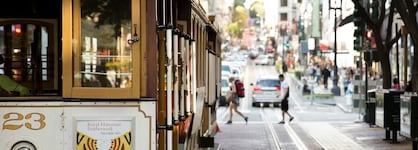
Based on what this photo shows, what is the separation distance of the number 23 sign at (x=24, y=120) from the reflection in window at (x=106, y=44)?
1.54 feet

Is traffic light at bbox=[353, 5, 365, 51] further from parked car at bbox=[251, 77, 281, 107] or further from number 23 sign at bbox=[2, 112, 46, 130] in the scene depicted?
number 23 sign at bbox=[2, 112, 46, 130]

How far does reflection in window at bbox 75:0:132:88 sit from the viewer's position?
20.5 feet

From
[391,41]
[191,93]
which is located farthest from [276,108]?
[191,93]

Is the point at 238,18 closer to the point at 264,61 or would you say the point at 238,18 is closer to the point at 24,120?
the point at 264,61

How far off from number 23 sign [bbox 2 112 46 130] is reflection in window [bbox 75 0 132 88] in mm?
471

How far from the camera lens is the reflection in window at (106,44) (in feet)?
20.5

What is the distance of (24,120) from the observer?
6.33 metres

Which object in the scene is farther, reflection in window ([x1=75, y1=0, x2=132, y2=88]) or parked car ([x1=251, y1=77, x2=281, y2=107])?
parked car ([x1=251, y1=77, x2=281, y2=107])

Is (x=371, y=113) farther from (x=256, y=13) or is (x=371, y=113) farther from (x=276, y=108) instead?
(x=256, y=13)

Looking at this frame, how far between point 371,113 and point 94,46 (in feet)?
55.5

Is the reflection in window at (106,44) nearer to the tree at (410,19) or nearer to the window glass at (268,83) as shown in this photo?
the tree at (410,19)

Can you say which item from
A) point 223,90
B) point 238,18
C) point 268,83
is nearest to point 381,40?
point 268,83

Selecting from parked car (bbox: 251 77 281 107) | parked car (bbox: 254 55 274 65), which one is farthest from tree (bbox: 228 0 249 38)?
parked car (bbox: 251 77 281 107)

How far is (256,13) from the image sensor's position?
185125 mm
